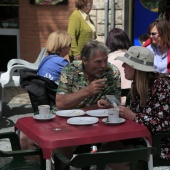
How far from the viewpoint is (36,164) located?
4.31 meters

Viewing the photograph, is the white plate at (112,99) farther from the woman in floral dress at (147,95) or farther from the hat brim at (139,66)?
the hat brim at (139,66)

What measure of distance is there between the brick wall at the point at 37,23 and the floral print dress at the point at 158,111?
15.7ft

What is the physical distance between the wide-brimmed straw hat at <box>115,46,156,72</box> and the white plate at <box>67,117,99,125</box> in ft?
1.72

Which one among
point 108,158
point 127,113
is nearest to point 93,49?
point 127,113

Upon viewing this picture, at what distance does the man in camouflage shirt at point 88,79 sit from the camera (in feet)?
15.3

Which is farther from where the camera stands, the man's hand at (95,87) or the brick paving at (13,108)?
the brick paving at (13,108)

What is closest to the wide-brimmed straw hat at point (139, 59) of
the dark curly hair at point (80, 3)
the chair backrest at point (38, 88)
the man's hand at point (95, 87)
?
the man's hand at point (95, 87)

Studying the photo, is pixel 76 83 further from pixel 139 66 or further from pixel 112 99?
pixel 139 66

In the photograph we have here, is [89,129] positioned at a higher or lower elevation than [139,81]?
lower

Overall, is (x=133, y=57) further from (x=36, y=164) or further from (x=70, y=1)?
(x=70, y=1)

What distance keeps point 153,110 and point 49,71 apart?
1935mm

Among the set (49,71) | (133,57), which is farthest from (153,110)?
(49,71)

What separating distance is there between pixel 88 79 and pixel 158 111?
3.03ft

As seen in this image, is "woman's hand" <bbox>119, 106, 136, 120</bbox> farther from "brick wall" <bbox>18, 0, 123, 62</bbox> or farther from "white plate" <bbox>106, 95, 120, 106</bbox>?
"brick wall" <bbox>18, 0, 123, 62</bbox>
